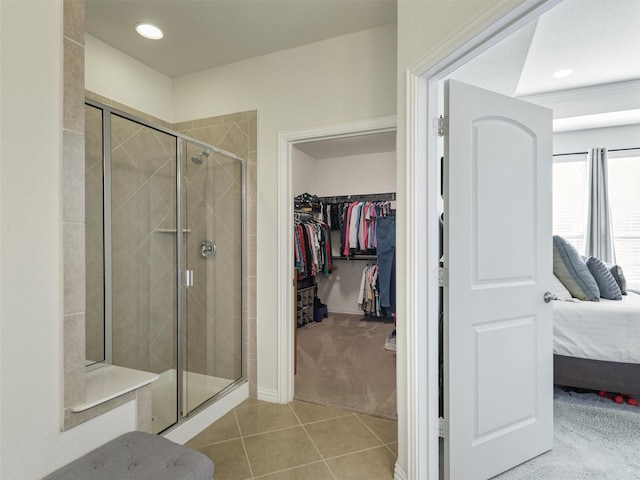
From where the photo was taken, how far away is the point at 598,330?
94.7 inches

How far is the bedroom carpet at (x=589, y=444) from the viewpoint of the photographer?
1749 mm

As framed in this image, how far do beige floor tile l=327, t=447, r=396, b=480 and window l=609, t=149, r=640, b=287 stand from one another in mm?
4168

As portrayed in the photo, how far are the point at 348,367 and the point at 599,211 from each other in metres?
3.68

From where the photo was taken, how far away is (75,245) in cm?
126

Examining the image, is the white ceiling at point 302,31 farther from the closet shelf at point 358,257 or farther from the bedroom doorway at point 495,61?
the closet shelf at point 358,257

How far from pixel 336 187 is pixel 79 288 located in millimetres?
4494

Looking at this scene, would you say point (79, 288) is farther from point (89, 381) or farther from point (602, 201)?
point (602, 201)

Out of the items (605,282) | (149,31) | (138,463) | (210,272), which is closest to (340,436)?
(138,463)

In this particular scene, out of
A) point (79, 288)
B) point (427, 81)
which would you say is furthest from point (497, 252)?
point (79, 288)

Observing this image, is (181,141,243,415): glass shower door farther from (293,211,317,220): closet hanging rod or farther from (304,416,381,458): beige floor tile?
(293,211,317,220): closet hanging rod

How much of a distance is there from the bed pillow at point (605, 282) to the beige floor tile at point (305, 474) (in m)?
2.49

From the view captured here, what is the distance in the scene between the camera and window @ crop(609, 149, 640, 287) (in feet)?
13.7

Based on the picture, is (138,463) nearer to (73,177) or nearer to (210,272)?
(73,177)

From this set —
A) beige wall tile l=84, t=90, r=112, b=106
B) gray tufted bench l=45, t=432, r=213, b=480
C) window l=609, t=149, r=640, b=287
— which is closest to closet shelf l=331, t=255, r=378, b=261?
window l=609, t=149, r=640, b=287
